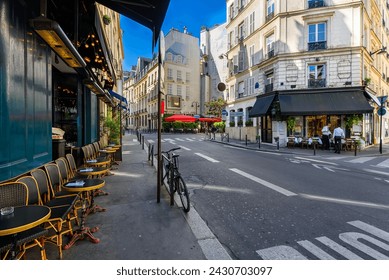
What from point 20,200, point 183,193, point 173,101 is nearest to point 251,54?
point 183,193

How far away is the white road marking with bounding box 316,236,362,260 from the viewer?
279cm

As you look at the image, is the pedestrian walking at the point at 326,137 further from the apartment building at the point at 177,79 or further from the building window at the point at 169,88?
the building window at the point at 169,88

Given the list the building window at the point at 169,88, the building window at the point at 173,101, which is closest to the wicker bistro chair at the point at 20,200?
the building window at the point at 173,101

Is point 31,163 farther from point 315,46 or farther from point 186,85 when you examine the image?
point 186,85

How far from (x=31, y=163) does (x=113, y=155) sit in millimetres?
5485

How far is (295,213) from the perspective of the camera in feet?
13.8

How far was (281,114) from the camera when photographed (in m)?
16.7

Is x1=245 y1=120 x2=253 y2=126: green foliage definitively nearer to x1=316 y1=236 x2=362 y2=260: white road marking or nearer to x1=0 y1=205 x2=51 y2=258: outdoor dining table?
x1=316 y1=236 x2=362 y2=260: white road marking

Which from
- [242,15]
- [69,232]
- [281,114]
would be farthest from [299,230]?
[242,15]

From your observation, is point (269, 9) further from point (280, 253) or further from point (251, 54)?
point (280, 253)

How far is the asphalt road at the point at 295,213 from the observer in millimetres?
2977

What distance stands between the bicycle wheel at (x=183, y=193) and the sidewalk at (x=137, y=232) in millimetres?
148

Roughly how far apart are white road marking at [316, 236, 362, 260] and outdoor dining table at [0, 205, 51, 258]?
11.7 feet

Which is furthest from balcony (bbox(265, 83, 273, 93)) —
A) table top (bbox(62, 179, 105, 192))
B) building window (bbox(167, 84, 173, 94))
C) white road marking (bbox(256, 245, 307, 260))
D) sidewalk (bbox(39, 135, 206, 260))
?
building window (bbox(167, 84, 173, 94))
